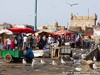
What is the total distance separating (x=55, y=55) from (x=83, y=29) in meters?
65.3

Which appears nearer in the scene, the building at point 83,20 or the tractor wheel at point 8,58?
the tractor wheel at point 8,58

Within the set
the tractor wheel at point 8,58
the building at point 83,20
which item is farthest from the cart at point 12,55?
the building at point 83,20

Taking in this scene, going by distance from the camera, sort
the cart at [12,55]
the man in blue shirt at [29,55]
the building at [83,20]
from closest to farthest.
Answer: the man in blue shirt at [29,55] → the cart at [12,55] → the building at [83,20]

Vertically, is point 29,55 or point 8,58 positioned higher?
point 29,55

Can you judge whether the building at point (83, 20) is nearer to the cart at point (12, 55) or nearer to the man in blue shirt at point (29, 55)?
the cart at point (12, 55)

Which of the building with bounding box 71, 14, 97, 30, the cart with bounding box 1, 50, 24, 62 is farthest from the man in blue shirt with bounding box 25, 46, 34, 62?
the building with bounding box 71, 14, 97, 30

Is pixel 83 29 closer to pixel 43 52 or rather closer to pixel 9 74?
pixel 43 52

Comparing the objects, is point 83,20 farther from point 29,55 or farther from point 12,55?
point 29,55

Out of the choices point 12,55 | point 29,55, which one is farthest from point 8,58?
point 29,55

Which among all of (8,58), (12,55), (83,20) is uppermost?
(12,55)

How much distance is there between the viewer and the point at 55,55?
83.9 feet

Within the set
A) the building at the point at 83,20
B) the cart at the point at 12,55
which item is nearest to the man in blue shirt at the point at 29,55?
the cart at the point at 12,55

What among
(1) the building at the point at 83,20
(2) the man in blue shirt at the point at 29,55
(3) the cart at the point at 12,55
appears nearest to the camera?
(2) the man in blue shirt at the point at 29,55

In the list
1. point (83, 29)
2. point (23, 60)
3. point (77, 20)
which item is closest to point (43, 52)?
point (23, 60)
